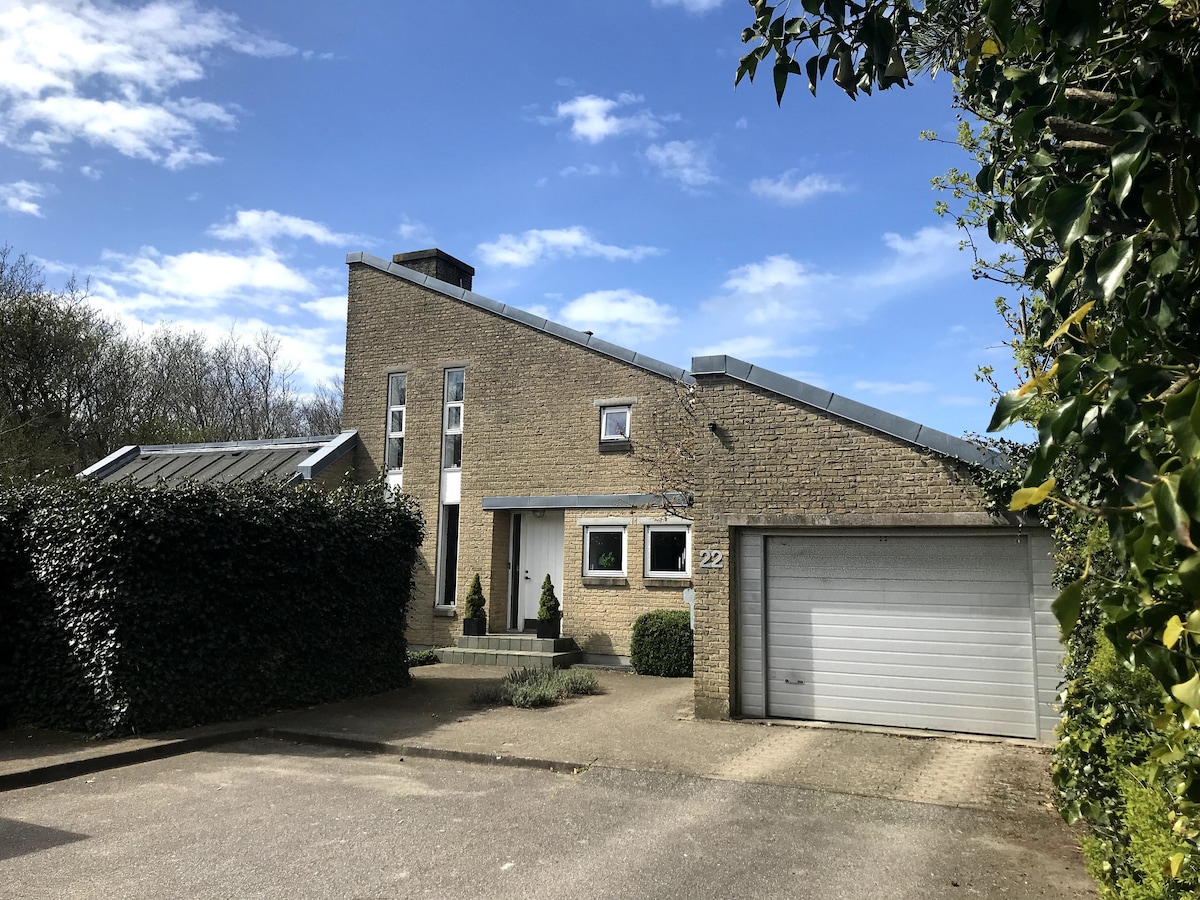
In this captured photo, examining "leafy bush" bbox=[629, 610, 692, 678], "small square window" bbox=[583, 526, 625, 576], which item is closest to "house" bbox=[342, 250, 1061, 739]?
"leafy bush" bbox=[629, 610, 692, 678]

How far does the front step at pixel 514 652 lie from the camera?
16078mm

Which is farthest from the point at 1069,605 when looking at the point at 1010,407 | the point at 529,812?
the point at 529,812

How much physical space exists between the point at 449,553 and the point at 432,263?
7106 millimetres

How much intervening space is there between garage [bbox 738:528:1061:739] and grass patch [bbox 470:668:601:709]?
2.92 metres

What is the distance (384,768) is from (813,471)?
244 inches

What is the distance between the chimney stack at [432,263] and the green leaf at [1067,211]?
19.4 meters

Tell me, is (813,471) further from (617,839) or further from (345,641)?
(345,641)

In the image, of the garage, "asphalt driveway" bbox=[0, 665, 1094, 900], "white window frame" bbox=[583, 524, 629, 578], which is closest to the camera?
"asphalt driveway" bbox=[0, 665, 1094, 900]

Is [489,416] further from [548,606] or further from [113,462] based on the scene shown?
[113,462]

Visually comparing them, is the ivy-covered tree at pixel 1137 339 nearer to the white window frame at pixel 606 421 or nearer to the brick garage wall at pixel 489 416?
the brick garage wall at pixel 489 416

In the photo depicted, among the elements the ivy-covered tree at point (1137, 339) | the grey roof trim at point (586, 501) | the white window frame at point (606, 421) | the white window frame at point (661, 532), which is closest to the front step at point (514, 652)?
the white window frame at point (661, 532)

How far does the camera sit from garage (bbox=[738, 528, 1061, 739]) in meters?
10.1

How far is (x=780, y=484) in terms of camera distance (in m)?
11.1

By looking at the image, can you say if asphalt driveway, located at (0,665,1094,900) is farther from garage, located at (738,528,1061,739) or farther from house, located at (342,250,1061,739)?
house, located at (342,250,1061,739)
